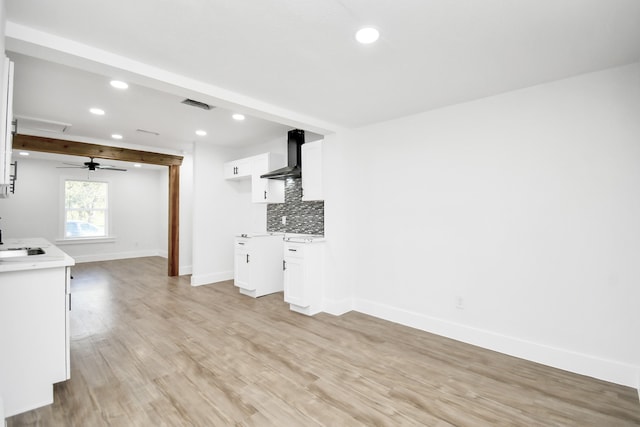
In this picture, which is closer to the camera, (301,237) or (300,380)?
(300,380)

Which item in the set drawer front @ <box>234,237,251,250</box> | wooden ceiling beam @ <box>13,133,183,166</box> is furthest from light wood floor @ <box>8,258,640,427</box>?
wooden ceiling beam @ <box>13,133,183,166</box>

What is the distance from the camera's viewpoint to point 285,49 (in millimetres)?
2107

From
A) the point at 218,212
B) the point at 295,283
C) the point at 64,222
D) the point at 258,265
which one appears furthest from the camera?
the point at 64,222

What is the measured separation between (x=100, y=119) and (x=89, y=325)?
264 cm

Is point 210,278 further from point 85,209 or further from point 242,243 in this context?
point 85,209

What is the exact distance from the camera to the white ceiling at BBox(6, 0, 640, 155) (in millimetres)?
1690

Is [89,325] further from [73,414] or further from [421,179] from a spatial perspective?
[421,179]

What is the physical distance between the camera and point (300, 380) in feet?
7.61

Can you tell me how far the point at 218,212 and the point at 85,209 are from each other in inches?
185

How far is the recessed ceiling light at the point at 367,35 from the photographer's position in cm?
186

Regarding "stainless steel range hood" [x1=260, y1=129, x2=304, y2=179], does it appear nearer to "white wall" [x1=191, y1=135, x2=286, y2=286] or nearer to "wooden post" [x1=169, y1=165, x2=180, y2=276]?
"white wall" [x1=191, y1=135, x2=286, y2=286]

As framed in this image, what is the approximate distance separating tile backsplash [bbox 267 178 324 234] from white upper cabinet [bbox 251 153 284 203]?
0.46 ft

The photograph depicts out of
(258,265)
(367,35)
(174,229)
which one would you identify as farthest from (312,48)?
(174,229)

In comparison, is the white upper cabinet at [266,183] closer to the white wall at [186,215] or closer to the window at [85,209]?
the white wall at [186,215]
